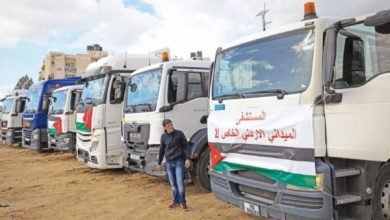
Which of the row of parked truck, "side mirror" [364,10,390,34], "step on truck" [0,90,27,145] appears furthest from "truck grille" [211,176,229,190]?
"step on truck" [0,90,27,145]

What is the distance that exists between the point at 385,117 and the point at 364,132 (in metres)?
0.23

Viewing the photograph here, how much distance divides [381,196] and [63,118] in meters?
11.7

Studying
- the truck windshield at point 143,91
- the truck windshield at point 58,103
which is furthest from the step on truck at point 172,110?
the truck windshield at point 58,103

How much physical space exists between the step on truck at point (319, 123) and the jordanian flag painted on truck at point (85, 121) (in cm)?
599

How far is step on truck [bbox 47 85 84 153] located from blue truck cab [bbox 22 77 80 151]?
1025 mm

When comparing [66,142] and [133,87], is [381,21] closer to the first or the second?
[133,87]

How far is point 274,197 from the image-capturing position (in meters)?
4.51

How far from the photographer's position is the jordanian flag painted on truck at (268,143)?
13.6ft

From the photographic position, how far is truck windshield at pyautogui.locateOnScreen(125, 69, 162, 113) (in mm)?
8094

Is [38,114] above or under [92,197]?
above

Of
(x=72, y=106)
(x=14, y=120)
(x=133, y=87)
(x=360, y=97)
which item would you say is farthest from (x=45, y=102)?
(x=360, y=97)

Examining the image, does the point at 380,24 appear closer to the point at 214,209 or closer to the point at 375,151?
the point at 375,151

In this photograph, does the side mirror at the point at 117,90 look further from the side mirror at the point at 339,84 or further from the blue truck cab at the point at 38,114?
the blue truck cab at the point at 38,114

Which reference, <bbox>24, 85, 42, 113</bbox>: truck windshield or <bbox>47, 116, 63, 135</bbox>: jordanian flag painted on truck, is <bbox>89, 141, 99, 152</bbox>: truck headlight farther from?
<bbox>24, 85, 42, 113</bbox>: truck windshield
